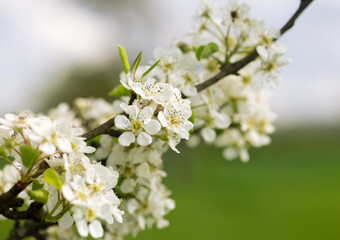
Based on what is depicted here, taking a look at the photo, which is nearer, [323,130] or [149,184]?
[149,184]

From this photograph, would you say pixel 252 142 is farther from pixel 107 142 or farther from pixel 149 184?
pixel 107 142

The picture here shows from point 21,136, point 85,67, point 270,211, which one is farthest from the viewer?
point 85,67

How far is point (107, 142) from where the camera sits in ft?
4.06

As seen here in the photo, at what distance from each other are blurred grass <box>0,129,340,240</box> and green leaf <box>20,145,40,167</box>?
360 centimetres

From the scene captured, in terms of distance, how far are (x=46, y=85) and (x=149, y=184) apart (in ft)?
45.3

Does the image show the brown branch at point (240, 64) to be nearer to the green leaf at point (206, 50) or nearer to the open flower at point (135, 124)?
the green leaf at point (206, 50)

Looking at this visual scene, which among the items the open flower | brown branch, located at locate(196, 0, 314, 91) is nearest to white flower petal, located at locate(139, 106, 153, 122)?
the open flower

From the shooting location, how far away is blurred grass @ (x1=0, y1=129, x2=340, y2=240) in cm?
577

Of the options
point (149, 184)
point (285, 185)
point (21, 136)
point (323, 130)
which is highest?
point (21, 136)

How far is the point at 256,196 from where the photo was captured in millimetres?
8641

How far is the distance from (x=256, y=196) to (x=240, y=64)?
7.81 meters

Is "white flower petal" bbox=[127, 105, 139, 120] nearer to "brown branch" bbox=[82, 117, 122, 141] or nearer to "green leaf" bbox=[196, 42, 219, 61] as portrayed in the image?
"brown branch" bbox=[82, 117, 122, 141]

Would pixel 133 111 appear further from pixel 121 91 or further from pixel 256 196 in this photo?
pixel 256 196

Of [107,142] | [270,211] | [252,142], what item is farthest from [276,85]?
[270,211]
